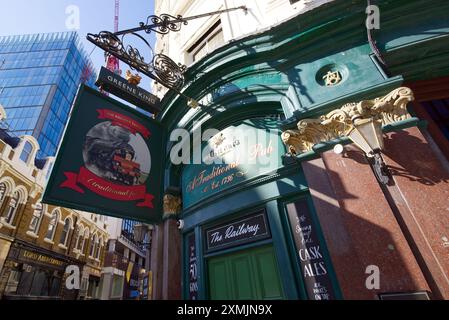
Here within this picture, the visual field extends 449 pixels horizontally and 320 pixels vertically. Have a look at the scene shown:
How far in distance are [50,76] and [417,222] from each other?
63201 mm

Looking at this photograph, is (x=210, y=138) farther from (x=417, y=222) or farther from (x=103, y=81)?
(x=417, y=222)

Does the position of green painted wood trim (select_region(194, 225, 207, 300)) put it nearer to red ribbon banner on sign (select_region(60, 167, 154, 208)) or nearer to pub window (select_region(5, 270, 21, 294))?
red ribbon banner on sign (select_region(60, 167, 154, 208))

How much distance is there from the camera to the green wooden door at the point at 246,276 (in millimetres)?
4148

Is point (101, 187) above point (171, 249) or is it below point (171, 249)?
above

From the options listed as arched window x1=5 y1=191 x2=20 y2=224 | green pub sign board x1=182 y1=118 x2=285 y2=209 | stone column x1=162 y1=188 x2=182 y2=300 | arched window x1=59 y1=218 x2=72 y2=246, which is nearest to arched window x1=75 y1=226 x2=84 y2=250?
arched window x1=59 y1=218 x2=72 y2=246

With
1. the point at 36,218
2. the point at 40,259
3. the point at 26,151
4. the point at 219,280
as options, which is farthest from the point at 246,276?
the point at 26,151

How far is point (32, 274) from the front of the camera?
16.2 meters

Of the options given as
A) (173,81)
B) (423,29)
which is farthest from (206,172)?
(423,29)

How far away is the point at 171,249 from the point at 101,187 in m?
2.36

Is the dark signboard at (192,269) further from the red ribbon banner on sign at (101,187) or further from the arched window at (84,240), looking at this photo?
the arched window at (84,240)

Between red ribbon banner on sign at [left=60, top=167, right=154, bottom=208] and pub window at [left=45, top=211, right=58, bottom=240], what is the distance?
18.0 metres

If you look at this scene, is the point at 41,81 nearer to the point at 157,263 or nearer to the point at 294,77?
the point at 157,263

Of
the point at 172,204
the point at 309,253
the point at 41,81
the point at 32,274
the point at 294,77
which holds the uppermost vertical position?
the point at 41,81

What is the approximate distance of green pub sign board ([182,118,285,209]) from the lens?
16.0ft
